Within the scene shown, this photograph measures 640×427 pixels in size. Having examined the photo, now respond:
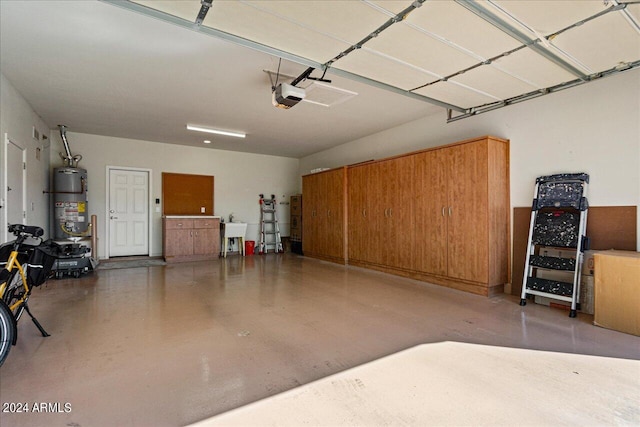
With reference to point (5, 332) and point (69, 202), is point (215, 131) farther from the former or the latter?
point (5, 332)

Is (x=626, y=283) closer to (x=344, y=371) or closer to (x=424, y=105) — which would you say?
(x=344, y=371)

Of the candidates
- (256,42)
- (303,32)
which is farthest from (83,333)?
(303,32)

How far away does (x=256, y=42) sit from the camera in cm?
266

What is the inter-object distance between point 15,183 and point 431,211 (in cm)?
606

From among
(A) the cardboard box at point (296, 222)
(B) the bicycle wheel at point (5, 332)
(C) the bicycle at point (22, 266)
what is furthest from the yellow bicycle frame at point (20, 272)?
(A) the cardboard box at point (296, 222)

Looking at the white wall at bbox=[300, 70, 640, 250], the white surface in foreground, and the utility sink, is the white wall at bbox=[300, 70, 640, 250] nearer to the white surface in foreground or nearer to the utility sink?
the white surface in foreground

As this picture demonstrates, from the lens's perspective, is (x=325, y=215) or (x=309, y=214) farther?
(x=309, y=214)

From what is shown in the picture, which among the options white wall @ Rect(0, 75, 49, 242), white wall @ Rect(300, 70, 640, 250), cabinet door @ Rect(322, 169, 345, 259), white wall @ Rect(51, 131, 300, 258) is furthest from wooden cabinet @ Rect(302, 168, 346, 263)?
white wall @ Rect(0, 75, 49, 242)

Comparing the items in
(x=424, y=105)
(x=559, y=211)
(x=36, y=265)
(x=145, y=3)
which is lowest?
(x=36, y=265)

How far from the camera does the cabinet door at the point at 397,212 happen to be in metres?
5.28

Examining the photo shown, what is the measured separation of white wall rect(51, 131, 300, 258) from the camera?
7.00 metres

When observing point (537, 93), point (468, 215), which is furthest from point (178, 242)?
point (537, 93)

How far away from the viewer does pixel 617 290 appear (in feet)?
9.79

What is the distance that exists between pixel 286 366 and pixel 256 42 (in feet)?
8.59
